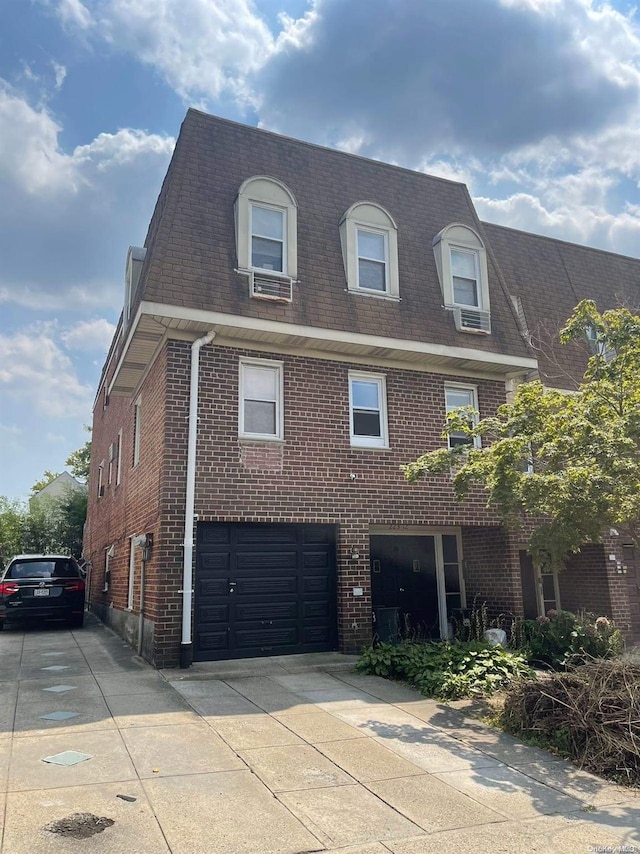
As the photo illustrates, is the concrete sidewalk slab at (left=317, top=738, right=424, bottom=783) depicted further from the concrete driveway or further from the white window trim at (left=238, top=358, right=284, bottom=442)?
the white window trim at (left=238, top=358, right=284, bottom=442)

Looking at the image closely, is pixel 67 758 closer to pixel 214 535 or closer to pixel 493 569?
pixel 214 535

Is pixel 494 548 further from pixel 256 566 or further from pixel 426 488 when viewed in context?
pixel 256 566

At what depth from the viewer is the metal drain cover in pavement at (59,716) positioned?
6809 millimetres

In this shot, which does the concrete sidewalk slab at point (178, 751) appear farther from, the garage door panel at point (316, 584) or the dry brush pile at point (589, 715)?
the garage door panel at point (316, 584)

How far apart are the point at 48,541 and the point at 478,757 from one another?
1238 inches

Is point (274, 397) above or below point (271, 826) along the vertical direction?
above

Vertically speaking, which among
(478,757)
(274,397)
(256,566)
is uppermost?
(274,397)

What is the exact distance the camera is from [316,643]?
1068 centimetres

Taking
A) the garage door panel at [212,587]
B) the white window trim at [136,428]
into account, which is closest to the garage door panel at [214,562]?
the garage door panel at [212,587]

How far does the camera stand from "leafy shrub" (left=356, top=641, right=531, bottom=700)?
829 cm

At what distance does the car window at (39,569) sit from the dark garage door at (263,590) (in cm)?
557

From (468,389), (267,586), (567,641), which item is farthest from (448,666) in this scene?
(468,389)

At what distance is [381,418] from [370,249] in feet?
10.8

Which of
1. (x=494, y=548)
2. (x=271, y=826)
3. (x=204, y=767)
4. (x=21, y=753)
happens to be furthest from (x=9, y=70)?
(x=494, y=548)
